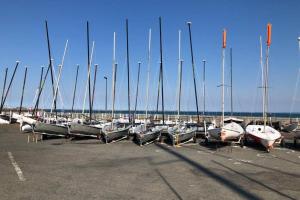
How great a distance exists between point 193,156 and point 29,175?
921 cm

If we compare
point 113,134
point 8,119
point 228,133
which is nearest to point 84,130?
point 113,134

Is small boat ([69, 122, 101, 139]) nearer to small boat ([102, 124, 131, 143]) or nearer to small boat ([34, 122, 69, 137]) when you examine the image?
small boat ([102, 124, 131, 143])

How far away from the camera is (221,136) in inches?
858

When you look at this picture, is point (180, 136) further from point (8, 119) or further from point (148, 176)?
point (8, 119)

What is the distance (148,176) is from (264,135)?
463 inches

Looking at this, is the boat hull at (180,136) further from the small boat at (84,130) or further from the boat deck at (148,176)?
the small boat at (84,130)

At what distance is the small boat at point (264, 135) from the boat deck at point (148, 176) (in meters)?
1.55

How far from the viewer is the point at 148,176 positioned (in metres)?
12.4

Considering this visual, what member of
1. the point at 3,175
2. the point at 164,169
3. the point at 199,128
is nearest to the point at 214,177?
the point at 164,169

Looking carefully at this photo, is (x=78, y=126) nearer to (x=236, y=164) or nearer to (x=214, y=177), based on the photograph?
(x=236, y=164)

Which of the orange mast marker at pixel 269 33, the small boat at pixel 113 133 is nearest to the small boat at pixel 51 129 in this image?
the small boat at pixel 113 133

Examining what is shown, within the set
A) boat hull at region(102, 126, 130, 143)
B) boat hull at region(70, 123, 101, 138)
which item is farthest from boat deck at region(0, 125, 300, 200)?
boat hull at region(70, 123, 101, 138)

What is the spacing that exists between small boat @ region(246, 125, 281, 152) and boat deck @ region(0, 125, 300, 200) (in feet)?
5.07

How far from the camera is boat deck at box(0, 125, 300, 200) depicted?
9688 millimetres
